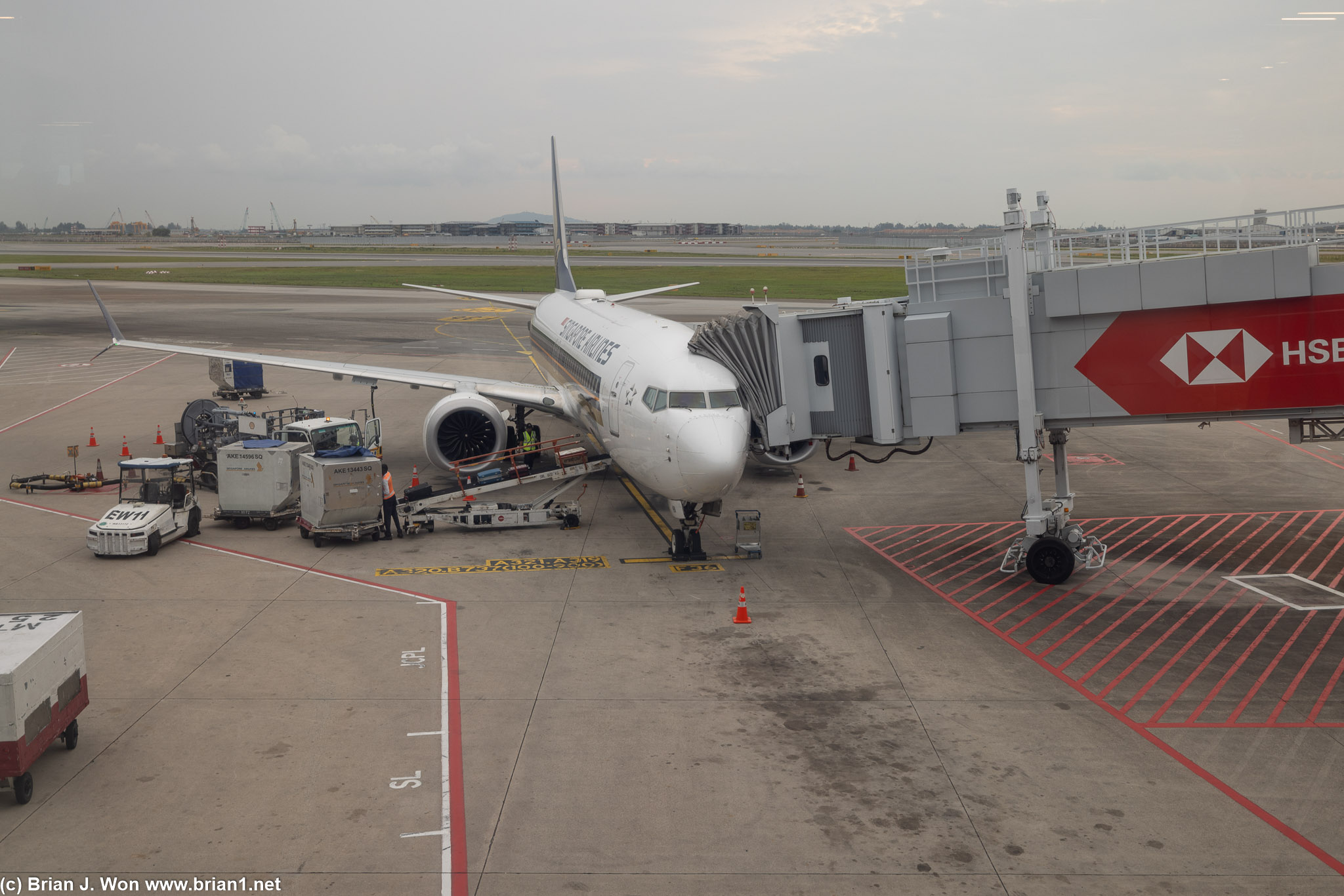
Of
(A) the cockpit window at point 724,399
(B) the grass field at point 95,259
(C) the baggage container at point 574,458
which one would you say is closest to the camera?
(A) the cockpit window at point 724,399

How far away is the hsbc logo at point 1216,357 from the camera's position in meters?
18.3

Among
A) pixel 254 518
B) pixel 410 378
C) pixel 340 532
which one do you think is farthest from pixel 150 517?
pixel 410 378

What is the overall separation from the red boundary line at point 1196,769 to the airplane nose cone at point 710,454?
5.57m

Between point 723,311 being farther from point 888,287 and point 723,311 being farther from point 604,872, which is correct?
point 604,872

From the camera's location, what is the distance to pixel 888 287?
3772 inches

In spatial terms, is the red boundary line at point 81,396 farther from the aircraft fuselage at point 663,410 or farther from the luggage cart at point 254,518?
the aircraft fuselage at point 663,410

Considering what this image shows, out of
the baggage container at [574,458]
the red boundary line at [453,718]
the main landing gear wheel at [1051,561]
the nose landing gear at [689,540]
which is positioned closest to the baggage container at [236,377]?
the baggage container at [574,458]

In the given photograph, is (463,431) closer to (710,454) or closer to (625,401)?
(625,401)

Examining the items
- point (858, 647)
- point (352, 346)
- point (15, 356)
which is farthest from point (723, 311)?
point (858, 647)

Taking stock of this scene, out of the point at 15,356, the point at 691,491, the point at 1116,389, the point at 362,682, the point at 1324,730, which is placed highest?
the point at 15,356

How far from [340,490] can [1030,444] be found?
16.0 meters

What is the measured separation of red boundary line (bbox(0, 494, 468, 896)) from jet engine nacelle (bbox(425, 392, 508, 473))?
773 cm

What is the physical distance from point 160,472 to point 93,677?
1204 centimetres

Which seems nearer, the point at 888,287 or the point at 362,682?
the point at 362,682
